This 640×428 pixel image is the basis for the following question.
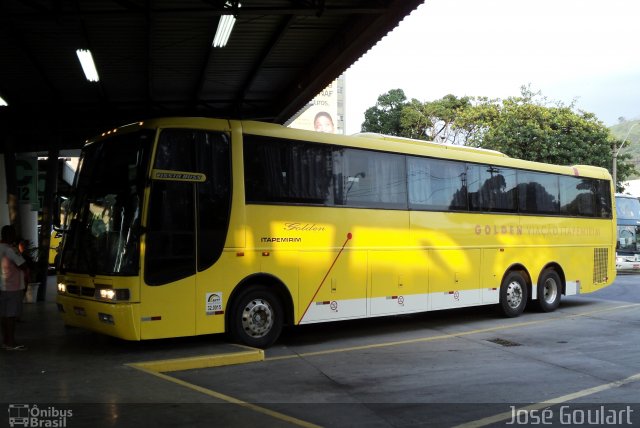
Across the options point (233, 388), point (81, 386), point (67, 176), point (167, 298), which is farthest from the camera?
point (67, 176)

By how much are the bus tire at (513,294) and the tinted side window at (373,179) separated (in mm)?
3791

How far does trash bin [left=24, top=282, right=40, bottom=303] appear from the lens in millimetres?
13914

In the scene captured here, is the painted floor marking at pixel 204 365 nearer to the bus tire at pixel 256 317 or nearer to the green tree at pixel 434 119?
the bus tire at pixel 256 317

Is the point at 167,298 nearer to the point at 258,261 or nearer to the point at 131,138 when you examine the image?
the point at 258,261

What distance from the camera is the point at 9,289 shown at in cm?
806

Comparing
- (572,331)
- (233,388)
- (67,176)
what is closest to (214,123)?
(233,388)

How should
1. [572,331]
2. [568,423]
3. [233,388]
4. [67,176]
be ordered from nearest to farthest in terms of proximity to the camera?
[568,423] → [233,388] → [572,331] → [67,176]

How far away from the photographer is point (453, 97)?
151ft

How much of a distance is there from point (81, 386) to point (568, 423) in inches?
204

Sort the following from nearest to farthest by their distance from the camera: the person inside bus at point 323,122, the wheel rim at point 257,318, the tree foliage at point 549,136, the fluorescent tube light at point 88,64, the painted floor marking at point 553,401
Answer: the painted floor marking at point 553,401
the wheel rim at point 257,318
the fluorescent tube light at point 88,64
the tree foliage at point 549,136
the person inside bus at point 323,122

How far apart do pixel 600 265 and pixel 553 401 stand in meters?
10.0

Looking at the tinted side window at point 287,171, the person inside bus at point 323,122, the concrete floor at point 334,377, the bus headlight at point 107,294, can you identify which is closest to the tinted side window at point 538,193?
the concrete floor at point 334,377

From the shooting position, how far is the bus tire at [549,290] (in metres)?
13.6

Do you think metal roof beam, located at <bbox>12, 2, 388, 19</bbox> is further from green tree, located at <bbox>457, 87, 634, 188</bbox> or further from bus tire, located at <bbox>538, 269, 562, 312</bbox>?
green tree, located at <bbox>457, 87, 634, 188</bbox>
